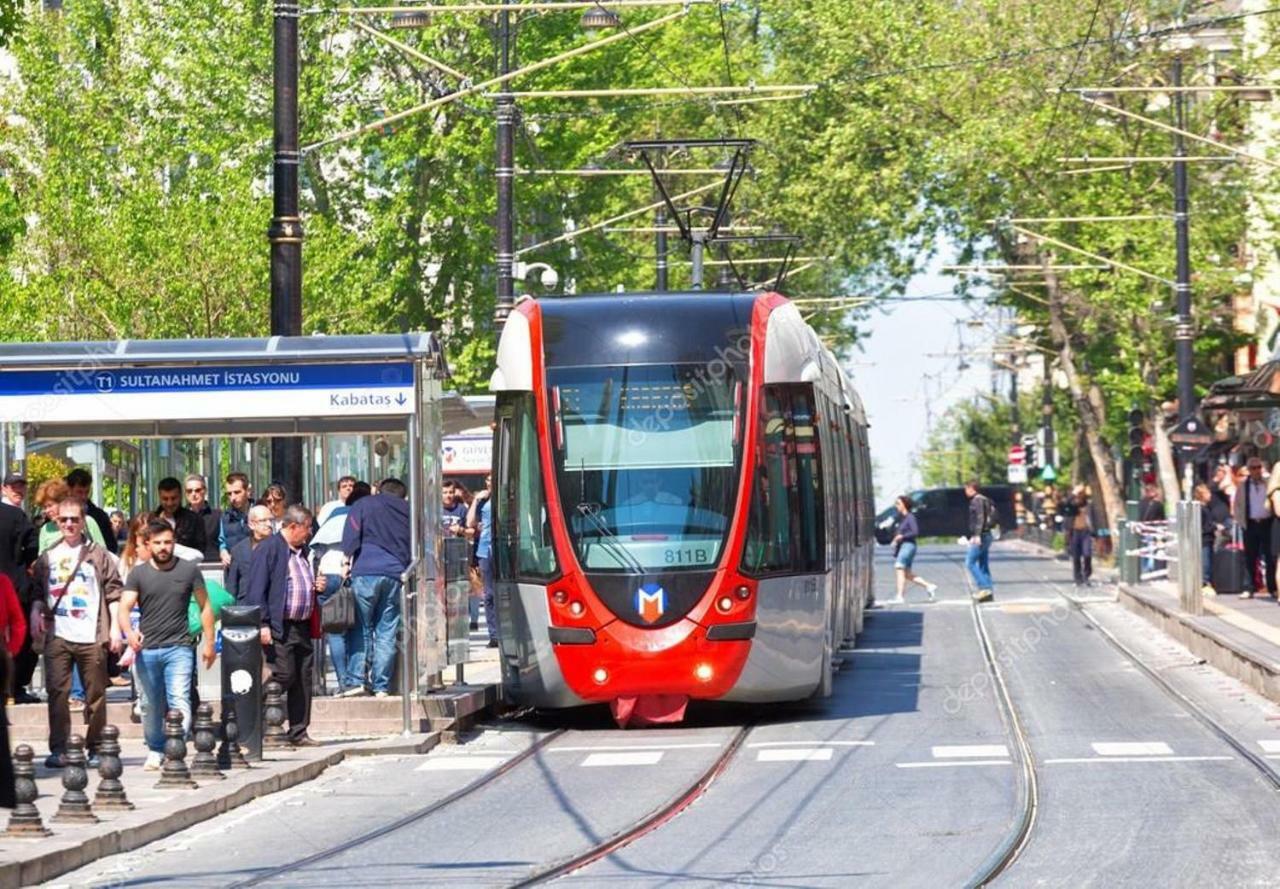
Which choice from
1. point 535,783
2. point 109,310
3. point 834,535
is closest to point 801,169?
point 109,310

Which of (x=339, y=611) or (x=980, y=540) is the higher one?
(x=980, y=540)

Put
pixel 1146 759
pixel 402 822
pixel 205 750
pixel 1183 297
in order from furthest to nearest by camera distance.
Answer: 1. pixel 1183 297
2. pixel 1146 759
3. pixel 205 750
4. pixel 402 822

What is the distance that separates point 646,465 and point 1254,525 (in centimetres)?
1406

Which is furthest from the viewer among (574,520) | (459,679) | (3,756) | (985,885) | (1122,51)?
(1122,51)

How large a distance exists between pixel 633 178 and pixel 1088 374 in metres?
9.59

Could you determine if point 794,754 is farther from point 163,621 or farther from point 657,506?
point 163,621

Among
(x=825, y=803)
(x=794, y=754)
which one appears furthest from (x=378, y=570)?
(x=825, y=803)

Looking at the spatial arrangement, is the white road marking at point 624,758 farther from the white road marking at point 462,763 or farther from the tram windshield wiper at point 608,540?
the tram windshield wiper at point 608,540

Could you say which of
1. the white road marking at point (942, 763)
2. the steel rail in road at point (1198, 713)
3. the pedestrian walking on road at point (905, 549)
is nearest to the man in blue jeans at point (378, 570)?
the white road marking at point (942, 763)

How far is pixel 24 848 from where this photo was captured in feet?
40.4

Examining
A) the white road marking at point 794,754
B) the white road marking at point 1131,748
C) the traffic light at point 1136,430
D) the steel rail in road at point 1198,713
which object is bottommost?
the white road marking at point 794,754

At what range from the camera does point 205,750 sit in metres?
15.9

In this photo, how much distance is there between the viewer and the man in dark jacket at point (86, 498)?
58.7 feet

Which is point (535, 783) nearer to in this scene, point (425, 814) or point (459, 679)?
point (425, 814)
